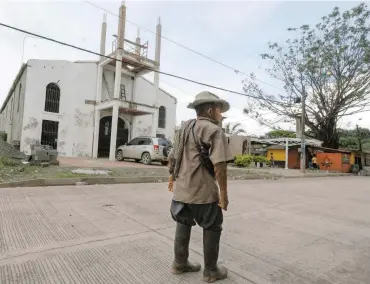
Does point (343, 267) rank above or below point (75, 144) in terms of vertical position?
below

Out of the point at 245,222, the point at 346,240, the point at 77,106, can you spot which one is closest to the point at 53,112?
the point at 77,106

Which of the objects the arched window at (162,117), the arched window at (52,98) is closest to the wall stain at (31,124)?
the arched window at (52,98)

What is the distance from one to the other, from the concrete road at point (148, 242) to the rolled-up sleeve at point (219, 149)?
104 centimetres

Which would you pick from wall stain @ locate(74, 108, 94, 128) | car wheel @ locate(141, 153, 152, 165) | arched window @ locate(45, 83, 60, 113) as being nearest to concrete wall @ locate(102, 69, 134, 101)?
wall stain @ locate(74, 108, 94, 128)

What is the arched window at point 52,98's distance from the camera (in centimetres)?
1685

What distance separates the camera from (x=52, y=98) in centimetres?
1703

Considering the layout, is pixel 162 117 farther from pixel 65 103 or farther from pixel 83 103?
pixel 65 103

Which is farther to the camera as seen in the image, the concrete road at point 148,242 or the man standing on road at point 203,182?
the concrete road at point 148,242

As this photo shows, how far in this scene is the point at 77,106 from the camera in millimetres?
17703

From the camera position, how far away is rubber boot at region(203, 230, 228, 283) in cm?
223

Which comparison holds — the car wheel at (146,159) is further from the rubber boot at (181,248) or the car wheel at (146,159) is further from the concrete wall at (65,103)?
the rubber boot at (181,248)

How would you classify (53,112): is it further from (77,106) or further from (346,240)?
(346,240)

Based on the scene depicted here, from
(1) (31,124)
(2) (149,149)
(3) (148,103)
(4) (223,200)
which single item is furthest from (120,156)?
(4) (223,200)

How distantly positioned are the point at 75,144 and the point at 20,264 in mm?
16297
